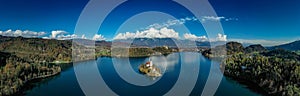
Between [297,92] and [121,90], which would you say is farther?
[121,90]

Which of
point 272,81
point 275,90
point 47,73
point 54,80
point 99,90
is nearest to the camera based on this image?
point 99,90

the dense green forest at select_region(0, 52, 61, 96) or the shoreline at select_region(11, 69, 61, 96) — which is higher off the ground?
the dense green forest at select_region(0, 52, 61, 96)

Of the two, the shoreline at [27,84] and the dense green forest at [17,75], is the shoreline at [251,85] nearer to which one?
the shoreline at [27,84]

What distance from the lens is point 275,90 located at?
1215 centimetres

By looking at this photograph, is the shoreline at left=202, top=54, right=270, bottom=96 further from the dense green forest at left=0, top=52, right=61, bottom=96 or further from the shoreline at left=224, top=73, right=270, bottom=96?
the dense green forest at left=0, top=52, right=61, bottom=96

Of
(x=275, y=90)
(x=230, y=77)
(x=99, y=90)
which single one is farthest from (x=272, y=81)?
(x=99, y=90)

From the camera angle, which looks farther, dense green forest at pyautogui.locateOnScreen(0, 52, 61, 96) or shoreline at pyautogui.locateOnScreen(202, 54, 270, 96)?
shoreline at pyautogui.locateOnScreen(202, 54, 270, 96)

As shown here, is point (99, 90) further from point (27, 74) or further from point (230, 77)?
point (230, 77)

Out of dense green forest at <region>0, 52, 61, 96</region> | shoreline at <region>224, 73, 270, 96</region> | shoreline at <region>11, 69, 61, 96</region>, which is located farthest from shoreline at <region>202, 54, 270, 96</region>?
dense green forest at <region>0, 52, 61, 96</region>

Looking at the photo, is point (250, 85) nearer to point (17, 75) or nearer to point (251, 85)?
point (251, 85)

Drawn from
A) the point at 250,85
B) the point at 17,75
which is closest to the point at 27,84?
the point at 17,75

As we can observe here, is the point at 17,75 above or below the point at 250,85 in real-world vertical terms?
above

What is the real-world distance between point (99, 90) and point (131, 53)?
2763cm

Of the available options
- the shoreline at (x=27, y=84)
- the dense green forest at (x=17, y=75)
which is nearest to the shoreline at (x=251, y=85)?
the shoreline at (x=27, y=84)
